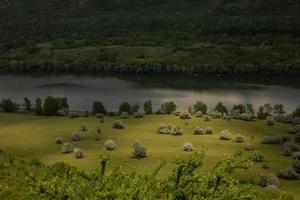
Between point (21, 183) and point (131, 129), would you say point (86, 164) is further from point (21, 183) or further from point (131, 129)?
point (131, 129)

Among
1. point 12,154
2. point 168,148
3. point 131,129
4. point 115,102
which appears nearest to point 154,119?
point 131,129

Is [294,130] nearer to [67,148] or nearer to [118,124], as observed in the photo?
[118,124]

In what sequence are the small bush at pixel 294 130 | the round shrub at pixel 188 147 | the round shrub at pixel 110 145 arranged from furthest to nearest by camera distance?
the small bush at pixel 294 130 < the round shrub at pixel 110 145 < the round shrub at pixel 188 147

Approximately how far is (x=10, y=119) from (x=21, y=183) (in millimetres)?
62754

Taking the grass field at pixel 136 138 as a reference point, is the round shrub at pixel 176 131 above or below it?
above

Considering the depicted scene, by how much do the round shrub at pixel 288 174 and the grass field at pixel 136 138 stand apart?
4.12 feet

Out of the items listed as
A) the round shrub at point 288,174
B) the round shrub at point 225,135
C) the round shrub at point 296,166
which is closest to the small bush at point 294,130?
the round shrub at point 225,135

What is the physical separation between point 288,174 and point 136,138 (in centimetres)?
3315

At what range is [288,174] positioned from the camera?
244 feet

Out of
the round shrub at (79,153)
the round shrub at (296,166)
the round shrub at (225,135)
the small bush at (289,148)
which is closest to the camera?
the round shrub at (296,166)

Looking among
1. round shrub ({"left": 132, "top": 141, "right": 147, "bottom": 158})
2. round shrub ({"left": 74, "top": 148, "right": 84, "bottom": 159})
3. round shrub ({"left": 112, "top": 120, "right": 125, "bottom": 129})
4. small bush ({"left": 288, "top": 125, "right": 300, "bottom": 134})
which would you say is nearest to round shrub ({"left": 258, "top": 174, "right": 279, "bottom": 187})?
round shrub ({"left": 132, "top": 141, "right": 147, "bottom": 158})

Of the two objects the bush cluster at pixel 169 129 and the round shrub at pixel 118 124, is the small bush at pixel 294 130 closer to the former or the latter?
the bush cluster at pixel 169 129

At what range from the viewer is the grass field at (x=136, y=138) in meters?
81.2

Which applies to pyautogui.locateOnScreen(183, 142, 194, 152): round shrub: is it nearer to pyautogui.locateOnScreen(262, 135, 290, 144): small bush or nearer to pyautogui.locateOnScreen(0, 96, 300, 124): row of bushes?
pyautogui.locateOnScreen(262, 135, 290, 144): small bush
